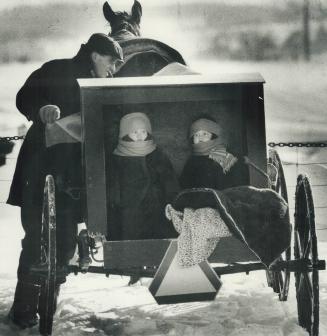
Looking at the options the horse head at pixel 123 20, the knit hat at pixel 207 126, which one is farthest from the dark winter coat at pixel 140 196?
the horse head at pixel 123 20

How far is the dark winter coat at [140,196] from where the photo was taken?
78.4 inches

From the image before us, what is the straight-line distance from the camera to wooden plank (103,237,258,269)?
1.89m

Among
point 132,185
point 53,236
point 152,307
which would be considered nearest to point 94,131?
point 132,185

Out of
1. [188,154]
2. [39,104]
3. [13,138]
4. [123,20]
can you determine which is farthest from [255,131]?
[13,138]

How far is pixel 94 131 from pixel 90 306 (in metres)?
1.01

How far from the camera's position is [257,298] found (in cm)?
261

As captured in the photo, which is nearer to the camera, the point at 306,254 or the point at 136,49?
the point at 306,254

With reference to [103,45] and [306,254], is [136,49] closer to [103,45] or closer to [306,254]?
[103,45]

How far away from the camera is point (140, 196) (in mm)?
2014

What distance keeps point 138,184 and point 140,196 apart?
0.17 feet

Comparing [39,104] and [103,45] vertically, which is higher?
[103,45]

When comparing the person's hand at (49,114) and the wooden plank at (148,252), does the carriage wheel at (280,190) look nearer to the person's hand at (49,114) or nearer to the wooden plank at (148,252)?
the wooden plank at (148,252)

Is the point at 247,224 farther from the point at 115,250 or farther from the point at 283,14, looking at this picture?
the point at 283,14

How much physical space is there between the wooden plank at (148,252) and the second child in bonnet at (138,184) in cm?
9
